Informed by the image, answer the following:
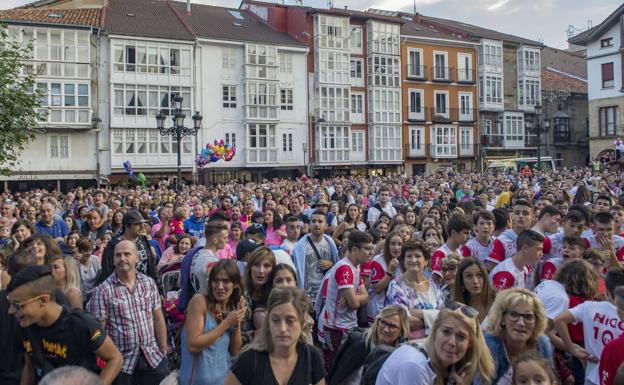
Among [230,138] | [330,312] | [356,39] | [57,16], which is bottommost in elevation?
[330,312]

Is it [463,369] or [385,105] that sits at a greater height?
[385,105]

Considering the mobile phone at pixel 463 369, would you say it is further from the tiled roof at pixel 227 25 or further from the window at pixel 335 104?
the window at pixel 335 104

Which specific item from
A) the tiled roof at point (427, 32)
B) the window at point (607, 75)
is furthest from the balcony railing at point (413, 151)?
the window at point (607, 75)

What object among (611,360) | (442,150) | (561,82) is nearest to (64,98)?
(442,150)

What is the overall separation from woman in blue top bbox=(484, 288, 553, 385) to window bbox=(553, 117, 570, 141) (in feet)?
168

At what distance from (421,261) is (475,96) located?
152 ft

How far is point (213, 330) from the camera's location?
14.0ft

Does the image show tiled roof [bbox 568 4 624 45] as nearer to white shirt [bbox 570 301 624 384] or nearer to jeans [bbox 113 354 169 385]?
white shirt [bbox 570 301 624 384]

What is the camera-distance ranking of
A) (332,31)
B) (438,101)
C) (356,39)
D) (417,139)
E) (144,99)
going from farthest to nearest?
1. (438,101)
2. (417,139)
3. (356,39)
4. (332,31)
5. (144,99)

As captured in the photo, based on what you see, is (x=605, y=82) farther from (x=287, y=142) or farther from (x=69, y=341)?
(x=69, y=341)

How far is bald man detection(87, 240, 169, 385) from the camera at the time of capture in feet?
15.4

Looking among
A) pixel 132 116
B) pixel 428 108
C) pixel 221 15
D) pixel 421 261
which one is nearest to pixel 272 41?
pixel 221 15

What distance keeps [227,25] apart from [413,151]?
1668 centimetres

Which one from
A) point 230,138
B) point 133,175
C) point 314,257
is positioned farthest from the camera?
point 230,138
